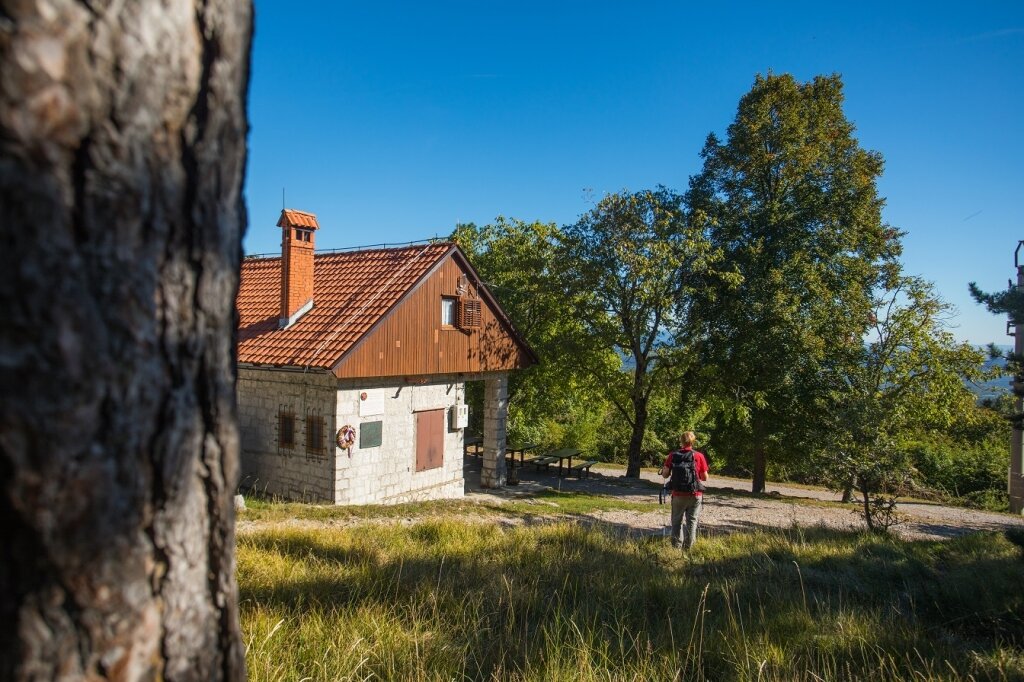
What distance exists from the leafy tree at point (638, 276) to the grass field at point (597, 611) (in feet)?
43.2

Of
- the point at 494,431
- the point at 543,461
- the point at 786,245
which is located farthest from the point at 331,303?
the point at 786,245

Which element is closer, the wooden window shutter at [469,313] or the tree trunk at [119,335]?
the tree trunk at [119,335]

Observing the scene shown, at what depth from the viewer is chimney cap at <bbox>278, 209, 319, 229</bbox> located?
51.3ft

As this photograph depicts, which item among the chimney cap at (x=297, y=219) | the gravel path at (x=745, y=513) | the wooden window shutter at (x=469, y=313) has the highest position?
the chimney cap at (x=297, y=219)

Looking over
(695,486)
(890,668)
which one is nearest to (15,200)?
(890,668)

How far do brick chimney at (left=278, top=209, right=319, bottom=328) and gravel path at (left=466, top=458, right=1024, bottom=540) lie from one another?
271 inches

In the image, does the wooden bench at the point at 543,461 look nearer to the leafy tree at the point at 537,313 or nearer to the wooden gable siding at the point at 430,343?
the leafy tree at the point at 537,313

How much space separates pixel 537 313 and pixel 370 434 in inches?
451

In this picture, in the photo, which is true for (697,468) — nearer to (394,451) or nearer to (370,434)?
(370,434)

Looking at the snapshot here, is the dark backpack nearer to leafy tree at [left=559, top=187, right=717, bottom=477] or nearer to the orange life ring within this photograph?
the orange life ring

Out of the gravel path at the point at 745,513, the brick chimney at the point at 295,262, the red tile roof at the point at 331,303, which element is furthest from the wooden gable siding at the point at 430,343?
the gravel path at the point at 745,513

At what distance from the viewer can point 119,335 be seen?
1.14m

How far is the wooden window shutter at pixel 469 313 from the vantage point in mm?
17375

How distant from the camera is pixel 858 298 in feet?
65.8
